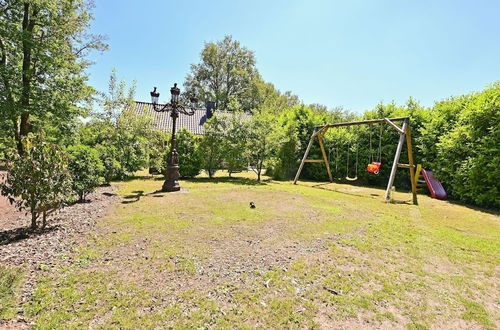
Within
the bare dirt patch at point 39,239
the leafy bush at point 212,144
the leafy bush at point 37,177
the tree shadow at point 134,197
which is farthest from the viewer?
the leafy bush at point 212,144

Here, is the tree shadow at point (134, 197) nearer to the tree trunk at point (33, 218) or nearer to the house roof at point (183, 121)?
the tree trunk at point (33, 218)

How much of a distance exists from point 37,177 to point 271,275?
14.8 ft

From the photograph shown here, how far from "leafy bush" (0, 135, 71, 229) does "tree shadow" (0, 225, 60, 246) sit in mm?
178

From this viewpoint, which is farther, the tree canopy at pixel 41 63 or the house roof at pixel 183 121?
the house roof at pixel 183 121

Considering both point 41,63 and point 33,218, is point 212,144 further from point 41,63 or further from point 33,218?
point 33,218

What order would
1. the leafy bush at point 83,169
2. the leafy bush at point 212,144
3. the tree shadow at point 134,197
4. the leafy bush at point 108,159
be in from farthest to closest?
the leafy bush at point 212,144, the leafy bush at point 108,159, the tree shadow at point 134,197, the leafy bush at point 83,169

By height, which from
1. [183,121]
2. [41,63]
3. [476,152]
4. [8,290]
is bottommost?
[8,290]

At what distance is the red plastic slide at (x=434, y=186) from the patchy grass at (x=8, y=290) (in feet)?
43.9

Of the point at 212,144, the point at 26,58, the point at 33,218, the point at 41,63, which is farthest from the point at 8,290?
the point at 26,58

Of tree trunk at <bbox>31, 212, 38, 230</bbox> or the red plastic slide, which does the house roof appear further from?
tree trunk at <bbox>31, 212, 38, 230</bbox>

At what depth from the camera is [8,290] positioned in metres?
2.63

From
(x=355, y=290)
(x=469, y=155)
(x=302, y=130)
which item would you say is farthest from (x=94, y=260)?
(x=302, y=130)

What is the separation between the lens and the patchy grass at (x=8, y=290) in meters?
2.36

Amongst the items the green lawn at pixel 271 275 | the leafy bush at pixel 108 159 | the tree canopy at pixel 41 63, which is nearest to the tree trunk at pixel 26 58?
the tree canopy at pixel 41 63
